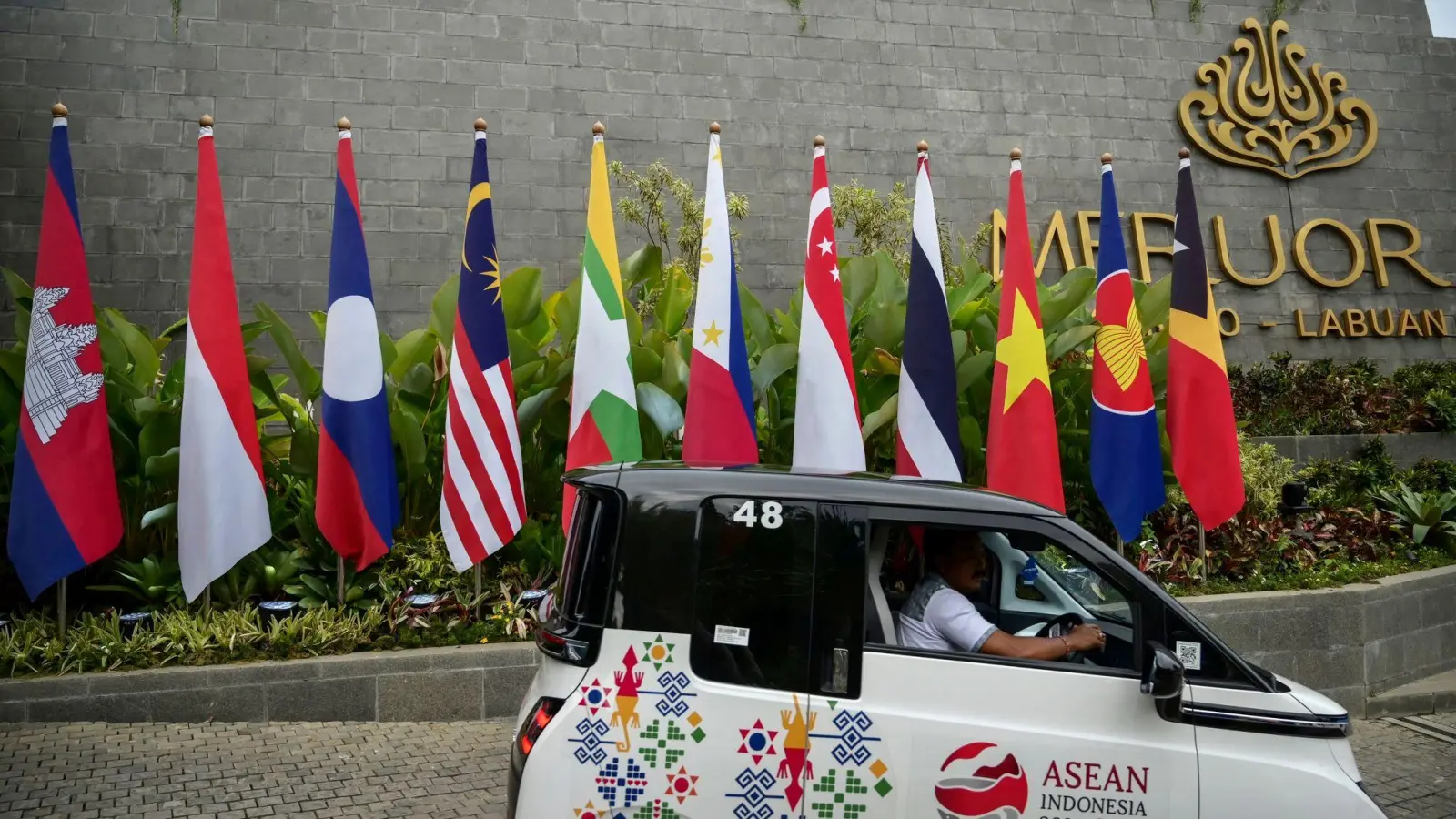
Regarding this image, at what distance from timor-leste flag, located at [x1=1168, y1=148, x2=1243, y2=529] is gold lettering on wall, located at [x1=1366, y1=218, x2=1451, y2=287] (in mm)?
8124

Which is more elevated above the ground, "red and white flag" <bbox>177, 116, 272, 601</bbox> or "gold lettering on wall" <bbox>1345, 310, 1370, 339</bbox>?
"gold lettering on wall" <bbox>1345, 310, 1370, 339</bbox>

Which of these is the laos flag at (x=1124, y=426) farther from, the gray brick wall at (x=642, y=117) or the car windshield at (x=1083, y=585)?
the gray brick wall at (x=642, y=117)

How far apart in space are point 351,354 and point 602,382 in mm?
1482

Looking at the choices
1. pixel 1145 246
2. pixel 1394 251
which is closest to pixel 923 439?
pixel 1145 246

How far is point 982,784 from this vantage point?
3.14 meters

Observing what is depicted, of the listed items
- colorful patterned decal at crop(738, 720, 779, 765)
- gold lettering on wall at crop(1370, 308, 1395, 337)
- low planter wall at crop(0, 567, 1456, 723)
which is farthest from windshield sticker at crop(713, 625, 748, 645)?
gold lettering on wall at crop(1370, 308, 1395, 337)

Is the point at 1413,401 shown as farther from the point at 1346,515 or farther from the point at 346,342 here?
the point at 346,342

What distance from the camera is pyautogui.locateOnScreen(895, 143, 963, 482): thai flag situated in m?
6.65

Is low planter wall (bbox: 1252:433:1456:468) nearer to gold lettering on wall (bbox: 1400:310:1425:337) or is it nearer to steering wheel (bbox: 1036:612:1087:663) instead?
gold lettering on wall (bbox: 1400:310:1425:337)

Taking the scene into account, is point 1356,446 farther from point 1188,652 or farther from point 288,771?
point 288,771

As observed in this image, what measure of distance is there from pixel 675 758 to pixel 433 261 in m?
9.02

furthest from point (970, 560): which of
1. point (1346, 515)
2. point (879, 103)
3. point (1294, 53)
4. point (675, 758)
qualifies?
point (1294, 53)

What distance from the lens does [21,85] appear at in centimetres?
1044

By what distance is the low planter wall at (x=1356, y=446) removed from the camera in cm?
974
